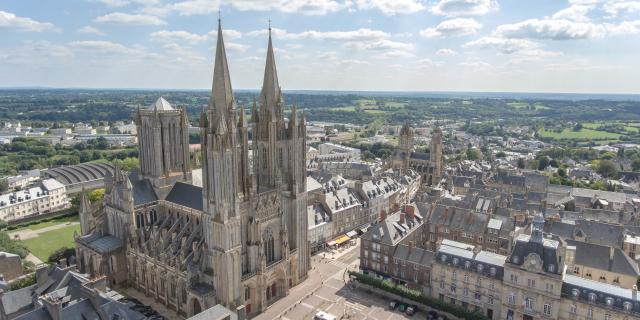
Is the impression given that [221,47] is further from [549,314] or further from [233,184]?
[549,314]

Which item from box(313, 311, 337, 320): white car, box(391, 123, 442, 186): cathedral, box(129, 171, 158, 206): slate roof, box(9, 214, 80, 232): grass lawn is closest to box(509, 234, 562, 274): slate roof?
box(313, 311, 337, 320): white car

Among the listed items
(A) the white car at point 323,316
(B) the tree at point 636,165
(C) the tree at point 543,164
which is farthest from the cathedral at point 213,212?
(B) the tree at point 636,165

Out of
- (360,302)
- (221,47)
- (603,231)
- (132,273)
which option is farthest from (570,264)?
(132,273)

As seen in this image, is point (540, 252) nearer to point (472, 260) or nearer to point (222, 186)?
point (472, 260)

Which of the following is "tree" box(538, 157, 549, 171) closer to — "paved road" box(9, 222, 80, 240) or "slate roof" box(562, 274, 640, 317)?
"slate roof" box(562, 274, 640, 317)

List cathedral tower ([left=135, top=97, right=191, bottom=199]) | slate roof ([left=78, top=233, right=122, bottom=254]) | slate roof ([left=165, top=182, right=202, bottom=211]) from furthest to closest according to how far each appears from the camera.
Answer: cathedral tower ([left=135, top=97, right=191, bottom=199]), slate roof ([left=78, top=233, right=122, bottom=254]), slate roof ([left=165, top=182, right=202, bottom=211])

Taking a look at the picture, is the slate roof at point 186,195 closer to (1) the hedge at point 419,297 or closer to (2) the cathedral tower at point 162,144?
(2) the cathedral tower at point 162,144

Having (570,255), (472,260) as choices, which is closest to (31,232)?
(472,260)
